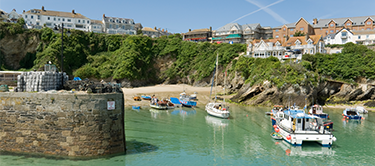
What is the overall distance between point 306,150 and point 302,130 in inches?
96.3

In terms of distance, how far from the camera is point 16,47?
199 ft

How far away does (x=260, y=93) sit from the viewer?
153 ft

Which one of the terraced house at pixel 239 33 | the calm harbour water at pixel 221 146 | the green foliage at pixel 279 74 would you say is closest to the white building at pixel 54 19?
the terraced house at pixel 239 33

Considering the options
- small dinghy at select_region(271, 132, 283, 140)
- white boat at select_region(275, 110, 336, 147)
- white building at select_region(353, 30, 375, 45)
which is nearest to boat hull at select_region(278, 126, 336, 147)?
white boat at select_region(275, 110, 336, 147)

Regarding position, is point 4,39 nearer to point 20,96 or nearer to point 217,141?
point 20,96

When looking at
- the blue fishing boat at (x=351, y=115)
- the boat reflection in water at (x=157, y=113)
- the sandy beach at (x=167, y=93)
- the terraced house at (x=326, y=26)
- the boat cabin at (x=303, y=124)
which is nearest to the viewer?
the boat cabin at (x=303, y=124)

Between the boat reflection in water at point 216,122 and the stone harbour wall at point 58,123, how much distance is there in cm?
1672

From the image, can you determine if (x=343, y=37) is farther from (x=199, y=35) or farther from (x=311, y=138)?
(x=311, y=138)

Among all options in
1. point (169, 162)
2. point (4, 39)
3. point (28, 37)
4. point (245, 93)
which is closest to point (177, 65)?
point (245, 93)

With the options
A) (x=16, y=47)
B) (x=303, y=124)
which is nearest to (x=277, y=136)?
(x=303, y=124)

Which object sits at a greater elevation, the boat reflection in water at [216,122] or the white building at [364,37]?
the white building at [364,37]

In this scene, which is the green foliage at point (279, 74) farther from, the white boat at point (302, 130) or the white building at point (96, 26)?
the white building at point (96, 26)

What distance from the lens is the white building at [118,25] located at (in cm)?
8588

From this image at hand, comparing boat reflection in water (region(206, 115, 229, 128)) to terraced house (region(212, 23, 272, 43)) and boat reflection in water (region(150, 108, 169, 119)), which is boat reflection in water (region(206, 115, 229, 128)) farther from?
terraced house (region(212, 23, 272, 43))
